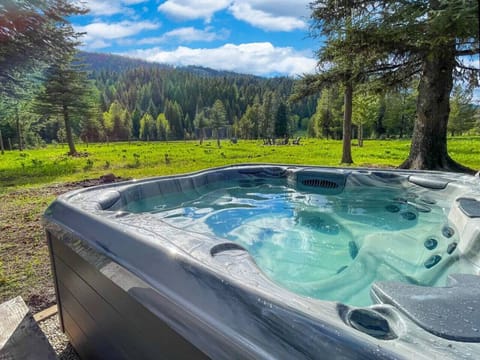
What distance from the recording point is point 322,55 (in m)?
6.62

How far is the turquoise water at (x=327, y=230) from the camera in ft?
5.41

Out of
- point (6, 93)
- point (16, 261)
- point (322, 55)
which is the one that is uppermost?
point (322, 55)

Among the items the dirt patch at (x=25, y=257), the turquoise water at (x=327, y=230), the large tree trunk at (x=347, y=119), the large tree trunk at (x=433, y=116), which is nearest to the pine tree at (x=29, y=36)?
the dirt patch at (x=25, y=257)

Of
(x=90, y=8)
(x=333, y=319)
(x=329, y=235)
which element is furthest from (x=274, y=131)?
(x=333, y=319)

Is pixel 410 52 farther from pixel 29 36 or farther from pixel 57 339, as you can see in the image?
pixel 29 36

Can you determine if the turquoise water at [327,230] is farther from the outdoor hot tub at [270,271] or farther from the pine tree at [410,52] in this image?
the pine tree at [410,52]

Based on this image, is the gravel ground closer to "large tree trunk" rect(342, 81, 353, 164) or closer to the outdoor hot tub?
the outdoor hot tub

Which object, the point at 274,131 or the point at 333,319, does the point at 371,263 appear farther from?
the point at 274,131

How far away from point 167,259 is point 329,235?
1744 mm

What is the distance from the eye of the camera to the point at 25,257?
2.52 m

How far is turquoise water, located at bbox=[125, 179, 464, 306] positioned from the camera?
1.65 metres

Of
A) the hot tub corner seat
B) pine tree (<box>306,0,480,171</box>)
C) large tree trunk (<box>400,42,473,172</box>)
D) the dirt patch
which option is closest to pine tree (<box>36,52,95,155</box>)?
the dirt patch

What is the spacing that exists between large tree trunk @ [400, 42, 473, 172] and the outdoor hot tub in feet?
10.4

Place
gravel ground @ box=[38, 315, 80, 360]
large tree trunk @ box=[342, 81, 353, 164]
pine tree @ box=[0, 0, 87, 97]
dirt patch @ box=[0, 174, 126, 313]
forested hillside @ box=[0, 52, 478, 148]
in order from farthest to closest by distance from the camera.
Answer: forested hillside @ box=[0, 52, 478, 148]
large tree trunk @ box=[342, 81, 353, 164]
pine tree @ box=[0, 0, 87, 97]
dirt patch @ box=[0, 174, 126, 313]
gravel ground @ box=[38, 315, 80, 360]
